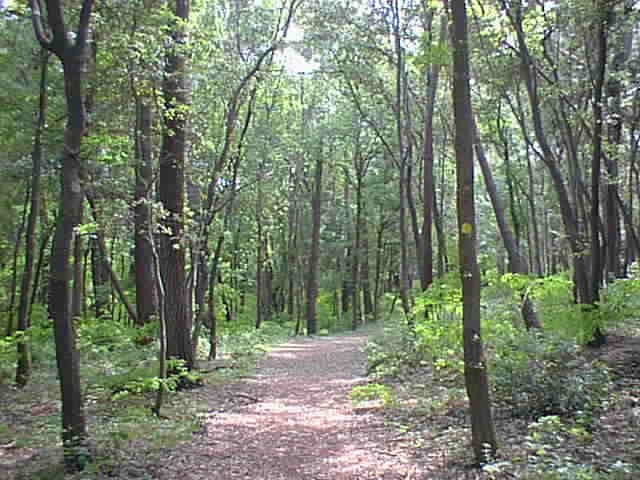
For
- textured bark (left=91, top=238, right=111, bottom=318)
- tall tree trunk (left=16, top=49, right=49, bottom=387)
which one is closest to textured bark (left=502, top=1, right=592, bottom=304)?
tall tree trunk (left=16, top=49, right=49, bottom=387)

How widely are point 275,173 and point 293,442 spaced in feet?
49.7

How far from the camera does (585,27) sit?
11.6 metres

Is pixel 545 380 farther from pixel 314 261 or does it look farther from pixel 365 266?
pixel 365 266

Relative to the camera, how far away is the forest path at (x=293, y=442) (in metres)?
5.81

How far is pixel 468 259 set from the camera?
5230 mm

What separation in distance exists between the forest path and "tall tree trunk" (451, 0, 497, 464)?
→ 811mm

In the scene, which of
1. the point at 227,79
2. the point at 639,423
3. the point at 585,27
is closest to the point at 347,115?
the point at 227,79

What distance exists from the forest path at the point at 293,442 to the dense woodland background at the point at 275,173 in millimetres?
811

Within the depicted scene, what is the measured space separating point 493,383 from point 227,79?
30.5ft

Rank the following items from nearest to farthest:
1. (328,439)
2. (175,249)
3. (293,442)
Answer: (293,442) → (328,439) → (175,249)

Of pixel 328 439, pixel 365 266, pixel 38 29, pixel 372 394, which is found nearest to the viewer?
pixel 38 29

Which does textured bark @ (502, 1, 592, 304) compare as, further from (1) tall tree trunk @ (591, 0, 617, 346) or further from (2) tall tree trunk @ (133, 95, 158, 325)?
(2) tall tree trunk @ (133, 95, 158, 325)

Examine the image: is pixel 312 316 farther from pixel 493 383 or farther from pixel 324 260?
pixel 493 383

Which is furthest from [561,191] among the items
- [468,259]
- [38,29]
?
[38,29]
